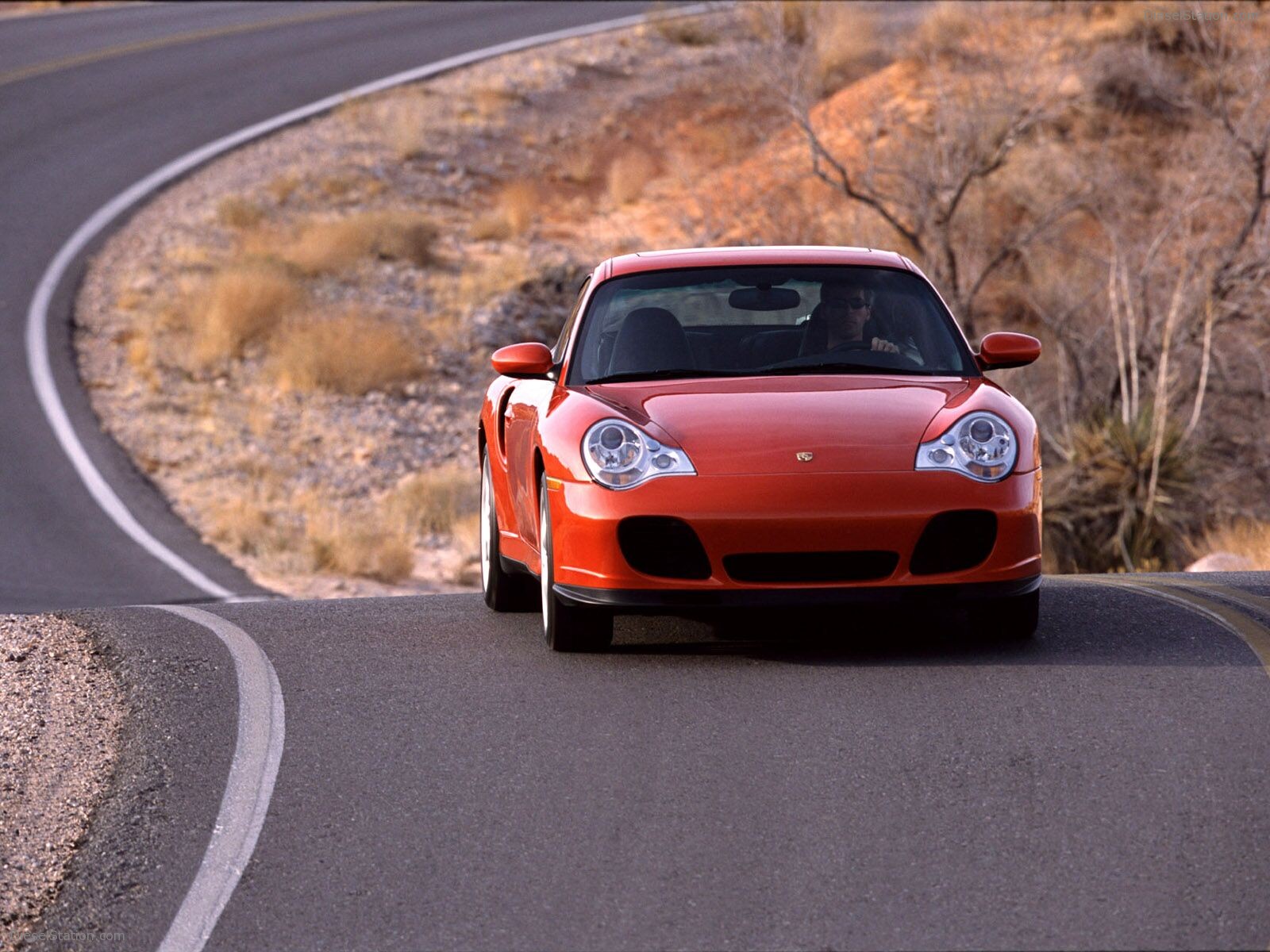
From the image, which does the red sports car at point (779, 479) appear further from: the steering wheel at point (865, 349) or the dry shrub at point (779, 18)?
the dry shrub at point (779, 18)

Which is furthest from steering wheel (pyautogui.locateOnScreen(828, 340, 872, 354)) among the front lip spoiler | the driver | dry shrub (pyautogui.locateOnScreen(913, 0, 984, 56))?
dry shrub (pyautogui.locateOnScreen(913, 0, 984, 56))

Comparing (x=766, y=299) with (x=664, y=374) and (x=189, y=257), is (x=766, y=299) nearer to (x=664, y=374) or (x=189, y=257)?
(x=664, y=374)

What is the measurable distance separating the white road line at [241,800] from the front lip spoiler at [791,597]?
4.56 ft

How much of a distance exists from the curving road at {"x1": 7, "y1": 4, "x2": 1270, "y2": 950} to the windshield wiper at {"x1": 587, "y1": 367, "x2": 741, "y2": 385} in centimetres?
112

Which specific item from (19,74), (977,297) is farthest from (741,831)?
(19,74)

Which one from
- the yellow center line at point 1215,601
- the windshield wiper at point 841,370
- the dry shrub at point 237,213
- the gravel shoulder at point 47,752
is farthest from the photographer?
the dry shrub at point 237,213

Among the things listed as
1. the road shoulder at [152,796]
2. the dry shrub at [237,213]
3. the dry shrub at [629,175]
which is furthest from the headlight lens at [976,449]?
the dry shrub at [629,175]

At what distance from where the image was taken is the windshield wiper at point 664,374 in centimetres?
805

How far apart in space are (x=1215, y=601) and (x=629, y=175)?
24233mm

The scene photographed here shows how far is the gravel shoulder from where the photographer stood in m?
5.22

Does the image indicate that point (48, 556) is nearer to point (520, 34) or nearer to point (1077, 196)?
point (1077, 196)

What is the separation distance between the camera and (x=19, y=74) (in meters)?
38.0

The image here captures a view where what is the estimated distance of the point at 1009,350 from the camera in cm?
809

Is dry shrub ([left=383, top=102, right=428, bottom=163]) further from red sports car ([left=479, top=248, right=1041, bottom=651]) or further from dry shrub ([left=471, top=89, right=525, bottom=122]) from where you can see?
red sports car ([left=479, top=248, right=1041, bottom=651])
